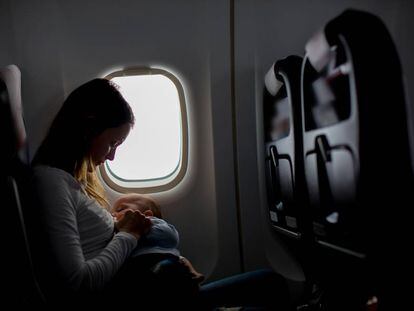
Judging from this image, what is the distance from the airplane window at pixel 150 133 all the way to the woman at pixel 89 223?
0.58m

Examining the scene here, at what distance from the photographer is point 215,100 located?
6.91 ft

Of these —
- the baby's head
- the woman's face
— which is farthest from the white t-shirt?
the baby's head

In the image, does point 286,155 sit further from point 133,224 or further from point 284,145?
point 133,224

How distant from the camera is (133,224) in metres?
1.35

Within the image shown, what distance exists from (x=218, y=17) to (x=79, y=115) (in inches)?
42.9

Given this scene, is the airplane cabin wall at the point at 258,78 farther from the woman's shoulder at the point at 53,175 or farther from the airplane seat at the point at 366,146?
the woman's shoulder at the point at 53,175

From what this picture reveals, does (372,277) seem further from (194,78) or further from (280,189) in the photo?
(194,78)

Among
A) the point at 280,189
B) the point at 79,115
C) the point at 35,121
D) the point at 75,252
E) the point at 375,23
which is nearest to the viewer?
the point at 375,23

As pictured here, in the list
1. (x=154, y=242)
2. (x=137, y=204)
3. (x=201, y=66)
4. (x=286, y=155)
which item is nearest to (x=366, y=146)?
(x=286, y=155)

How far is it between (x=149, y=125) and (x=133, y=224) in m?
0.86

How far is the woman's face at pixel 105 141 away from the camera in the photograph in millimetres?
1375

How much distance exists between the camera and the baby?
1.29 metres

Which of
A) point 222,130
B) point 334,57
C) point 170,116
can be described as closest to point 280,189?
point 222,130

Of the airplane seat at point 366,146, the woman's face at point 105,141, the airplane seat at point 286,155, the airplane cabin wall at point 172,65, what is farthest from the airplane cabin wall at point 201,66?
the airplane seat at point 366,146
